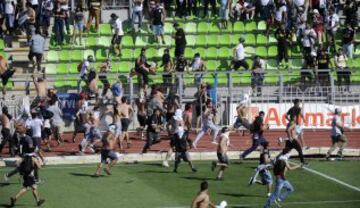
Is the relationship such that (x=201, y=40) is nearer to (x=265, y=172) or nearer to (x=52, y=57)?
(x=52, y=57)

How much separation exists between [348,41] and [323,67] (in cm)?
270

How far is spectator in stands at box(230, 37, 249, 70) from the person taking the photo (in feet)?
163

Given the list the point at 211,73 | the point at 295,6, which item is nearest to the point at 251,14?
the point at 295,6

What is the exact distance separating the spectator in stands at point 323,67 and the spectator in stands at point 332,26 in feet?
5.56

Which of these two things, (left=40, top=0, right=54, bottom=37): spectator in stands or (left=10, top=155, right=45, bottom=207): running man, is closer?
(left=10, top=155, right=45, bottom=207): running man

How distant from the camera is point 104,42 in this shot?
170ft

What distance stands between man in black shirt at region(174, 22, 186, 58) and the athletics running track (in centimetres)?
482

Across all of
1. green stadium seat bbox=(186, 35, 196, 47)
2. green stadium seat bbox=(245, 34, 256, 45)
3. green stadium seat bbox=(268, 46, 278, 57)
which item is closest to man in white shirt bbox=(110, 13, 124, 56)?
green stadium seat bbox=(186, 35, 196, 47)

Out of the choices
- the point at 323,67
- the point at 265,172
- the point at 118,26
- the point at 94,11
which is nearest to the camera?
the point at 265,172

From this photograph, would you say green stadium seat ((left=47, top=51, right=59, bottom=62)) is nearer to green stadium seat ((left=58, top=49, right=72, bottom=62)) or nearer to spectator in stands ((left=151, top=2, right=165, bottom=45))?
green stadium seat ((left=58, top=49, right=72, bottom=62))

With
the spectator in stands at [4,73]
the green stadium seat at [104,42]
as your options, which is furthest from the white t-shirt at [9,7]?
the spectator in stands at [4,73]

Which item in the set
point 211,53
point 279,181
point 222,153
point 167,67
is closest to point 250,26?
point 211,53

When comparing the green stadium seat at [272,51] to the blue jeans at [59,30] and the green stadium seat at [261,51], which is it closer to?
the green stadium seat at [261,51]

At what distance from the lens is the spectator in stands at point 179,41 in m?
49.8
